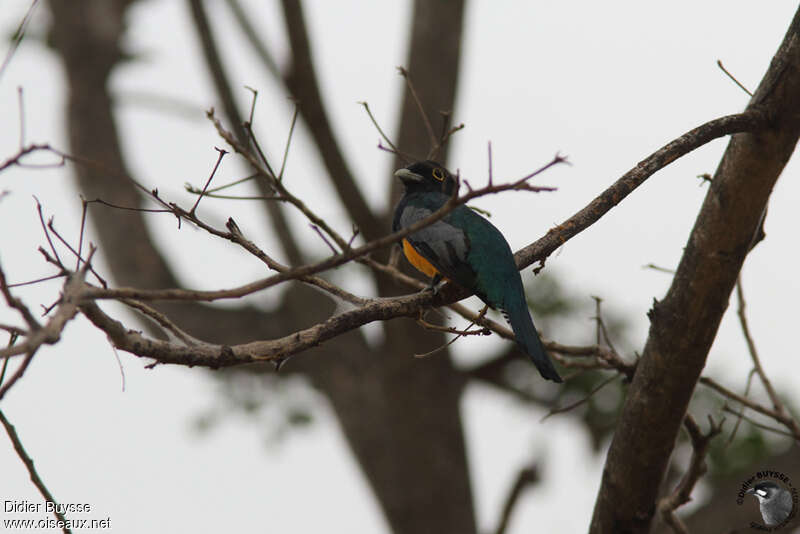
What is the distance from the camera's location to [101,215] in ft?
29.0

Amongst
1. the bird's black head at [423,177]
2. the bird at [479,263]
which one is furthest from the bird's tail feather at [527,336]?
the bird's black head at [423,177]

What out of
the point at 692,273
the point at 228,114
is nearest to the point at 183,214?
the point at 692,273

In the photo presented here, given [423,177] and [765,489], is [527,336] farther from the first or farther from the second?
[765,489]

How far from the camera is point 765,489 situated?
4.32 meters

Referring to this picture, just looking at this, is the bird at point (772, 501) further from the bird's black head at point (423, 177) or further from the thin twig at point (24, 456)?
the thin twig at point (24, 456)

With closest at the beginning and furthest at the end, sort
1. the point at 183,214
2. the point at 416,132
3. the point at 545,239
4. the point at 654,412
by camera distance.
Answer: the point at 183,214 → the point at 545,239 → the point at 654,412 → the point at 416,132

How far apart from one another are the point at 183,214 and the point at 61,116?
738 cm

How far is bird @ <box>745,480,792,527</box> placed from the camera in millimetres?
3963

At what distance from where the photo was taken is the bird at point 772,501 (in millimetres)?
3963

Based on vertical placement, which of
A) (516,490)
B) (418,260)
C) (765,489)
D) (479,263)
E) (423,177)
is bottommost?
(765,489)

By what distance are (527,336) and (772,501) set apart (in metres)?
1.67

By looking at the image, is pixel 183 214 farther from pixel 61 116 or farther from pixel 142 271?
pixel 61 116

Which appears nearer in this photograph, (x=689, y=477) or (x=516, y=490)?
(x=689, y=477)

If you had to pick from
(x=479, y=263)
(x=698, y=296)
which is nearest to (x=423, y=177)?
(x=479, y=263)
